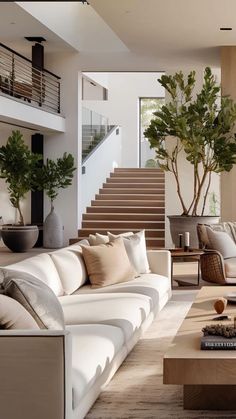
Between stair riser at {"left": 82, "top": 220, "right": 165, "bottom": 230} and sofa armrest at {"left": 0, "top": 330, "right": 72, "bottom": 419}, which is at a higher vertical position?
sofa armrest at {"left": 0, "top": 330, "right": 72, "bottom": 419}

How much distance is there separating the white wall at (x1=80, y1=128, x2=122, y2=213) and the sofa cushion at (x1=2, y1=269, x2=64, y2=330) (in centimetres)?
1167

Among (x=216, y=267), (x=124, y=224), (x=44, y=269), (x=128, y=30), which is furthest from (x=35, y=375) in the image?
(x=124, y=224)

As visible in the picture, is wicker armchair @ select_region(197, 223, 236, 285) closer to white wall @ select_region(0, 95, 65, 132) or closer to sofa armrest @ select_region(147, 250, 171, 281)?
sofa armrest @ select_region(147, 250, 171, 281)

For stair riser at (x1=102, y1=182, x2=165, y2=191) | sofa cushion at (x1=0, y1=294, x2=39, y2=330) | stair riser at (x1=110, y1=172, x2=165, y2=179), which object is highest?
stair riser at (x1=110, y1=172, x2=165, y2=179)

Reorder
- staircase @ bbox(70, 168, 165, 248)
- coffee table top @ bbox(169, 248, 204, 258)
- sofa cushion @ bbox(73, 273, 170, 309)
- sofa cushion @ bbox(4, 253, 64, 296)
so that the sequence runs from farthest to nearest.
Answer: staircase @ bbox(70, 168, 165, 248) → coffee table top @ bbox(169, 248, 204, 258) → sofa cushion @ bbox(73, 273, 170, 309) → sofa cushion @ bbox(4, 253, 64, 296)

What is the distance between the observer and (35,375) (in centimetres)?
341

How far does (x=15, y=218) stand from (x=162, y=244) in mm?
3204

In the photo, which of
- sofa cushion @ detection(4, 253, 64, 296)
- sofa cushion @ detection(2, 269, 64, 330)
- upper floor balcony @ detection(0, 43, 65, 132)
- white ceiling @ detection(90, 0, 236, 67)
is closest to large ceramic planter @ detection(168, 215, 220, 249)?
white ceiling @ detection(90, 0, 236, 67)

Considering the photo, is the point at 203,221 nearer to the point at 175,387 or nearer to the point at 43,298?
the point at 175,387

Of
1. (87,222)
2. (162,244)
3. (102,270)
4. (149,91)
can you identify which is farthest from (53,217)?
(102,270)

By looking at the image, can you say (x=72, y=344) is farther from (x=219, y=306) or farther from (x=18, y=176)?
(x=18, y=176)

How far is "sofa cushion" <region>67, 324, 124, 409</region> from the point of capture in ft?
12.2

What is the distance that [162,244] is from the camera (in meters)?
14.6

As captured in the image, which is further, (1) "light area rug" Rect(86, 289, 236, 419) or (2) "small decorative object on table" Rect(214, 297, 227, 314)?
(2) "small decorative object on table" Rect(214, 297, 227, 314)
